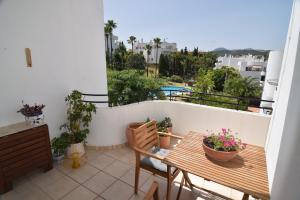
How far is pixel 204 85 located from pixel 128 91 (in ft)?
18.3

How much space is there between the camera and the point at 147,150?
190cm

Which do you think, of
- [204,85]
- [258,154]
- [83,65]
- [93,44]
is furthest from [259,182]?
[204,85]

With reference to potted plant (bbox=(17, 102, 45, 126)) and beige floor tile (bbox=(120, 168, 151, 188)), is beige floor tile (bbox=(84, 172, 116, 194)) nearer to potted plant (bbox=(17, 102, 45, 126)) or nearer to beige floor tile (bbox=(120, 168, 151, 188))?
beige floor tile (bbox=(120, 168, 151, 188))

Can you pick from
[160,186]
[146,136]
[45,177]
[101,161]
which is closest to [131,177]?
[160,186]

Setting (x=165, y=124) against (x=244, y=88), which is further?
(x=244, y=88)

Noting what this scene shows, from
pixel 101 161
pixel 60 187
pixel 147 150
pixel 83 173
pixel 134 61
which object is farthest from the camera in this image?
pixel 134 61

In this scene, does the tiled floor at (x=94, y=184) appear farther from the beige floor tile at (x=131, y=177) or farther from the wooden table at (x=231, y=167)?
the wooden table at (x=231, y=167)

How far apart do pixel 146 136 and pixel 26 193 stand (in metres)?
1.65

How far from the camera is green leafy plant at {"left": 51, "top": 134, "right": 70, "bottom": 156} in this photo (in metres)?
2.54

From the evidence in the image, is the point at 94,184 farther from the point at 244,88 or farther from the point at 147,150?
the point at 244,88

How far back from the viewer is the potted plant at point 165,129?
9.86ft

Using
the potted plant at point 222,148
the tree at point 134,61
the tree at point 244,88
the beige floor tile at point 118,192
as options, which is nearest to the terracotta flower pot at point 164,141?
the beige floor tile at point 118,192

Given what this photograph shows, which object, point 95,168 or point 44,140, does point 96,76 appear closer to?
point 44,140

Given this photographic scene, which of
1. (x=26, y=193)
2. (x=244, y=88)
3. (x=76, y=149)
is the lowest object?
(x=26, y=193)
